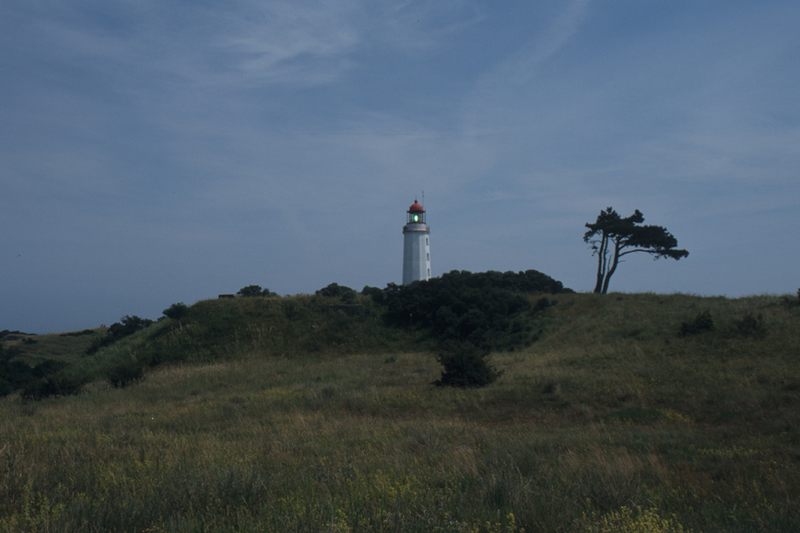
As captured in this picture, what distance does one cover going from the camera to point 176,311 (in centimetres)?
4031

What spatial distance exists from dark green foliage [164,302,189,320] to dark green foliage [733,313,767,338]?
27761 millimetres

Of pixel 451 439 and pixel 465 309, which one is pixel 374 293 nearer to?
pixel 465 309

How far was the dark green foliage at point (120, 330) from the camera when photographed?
151 ft

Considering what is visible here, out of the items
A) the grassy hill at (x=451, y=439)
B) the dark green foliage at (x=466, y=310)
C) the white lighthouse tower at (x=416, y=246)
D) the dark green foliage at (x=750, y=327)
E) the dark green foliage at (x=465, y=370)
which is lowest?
the grassy hill at (x=451, y=439)

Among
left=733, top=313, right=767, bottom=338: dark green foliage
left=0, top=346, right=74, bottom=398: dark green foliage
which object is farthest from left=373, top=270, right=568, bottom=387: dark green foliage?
left=0, top=346, right=74, bottom=398: dark green foliage

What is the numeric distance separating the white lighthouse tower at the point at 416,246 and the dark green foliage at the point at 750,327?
86.2 ft

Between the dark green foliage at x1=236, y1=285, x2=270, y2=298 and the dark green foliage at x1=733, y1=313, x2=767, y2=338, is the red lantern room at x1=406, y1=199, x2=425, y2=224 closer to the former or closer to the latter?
the dark green foliage at x1=236, y1=285, x2=270, y2=298

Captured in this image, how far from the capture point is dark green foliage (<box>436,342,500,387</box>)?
20.2 metres

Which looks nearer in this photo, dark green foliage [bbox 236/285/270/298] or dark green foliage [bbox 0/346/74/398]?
dark green foliage [bbox 0/346/74/398]

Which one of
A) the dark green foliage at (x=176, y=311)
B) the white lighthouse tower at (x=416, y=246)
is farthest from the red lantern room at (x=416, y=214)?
the dark green foliage at (x=176, y=311)

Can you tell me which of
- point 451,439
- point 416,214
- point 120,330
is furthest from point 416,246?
point 451,439

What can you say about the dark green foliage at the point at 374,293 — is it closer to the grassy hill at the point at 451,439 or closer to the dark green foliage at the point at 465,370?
the grassy hill at the point at 451,439

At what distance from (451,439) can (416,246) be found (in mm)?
38693

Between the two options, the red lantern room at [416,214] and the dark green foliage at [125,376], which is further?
the red lantern room at [416,214]
